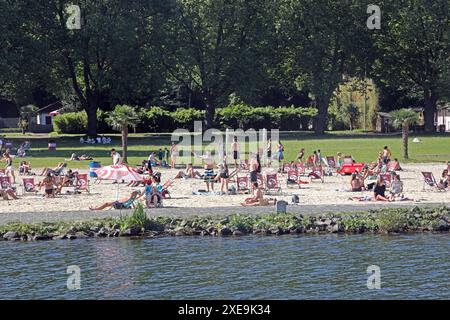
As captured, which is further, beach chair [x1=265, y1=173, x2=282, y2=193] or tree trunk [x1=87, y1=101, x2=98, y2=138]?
tree trunk [x1=87, y1=101, x2=98, y2=138]

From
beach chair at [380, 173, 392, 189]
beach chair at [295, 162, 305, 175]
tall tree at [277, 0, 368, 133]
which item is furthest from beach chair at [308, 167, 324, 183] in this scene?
tall tree at [277, 0, 368, 133]

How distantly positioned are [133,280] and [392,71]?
64360mm

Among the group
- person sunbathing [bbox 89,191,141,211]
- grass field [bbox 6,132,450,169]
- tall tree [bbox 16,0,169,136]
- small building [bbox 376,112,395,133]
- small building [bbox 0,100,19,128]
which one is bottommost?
person sunbathing [bbox 89,191,141,211]

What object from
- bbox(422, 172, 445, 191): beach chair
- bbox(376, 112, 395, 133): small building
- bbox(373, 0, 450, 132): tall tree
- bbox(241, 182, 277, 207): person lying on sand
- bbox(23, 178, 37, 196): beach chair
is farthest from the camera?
bbox(376, 112, 395, 133): small building

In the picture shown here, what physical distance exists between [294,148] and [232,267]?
37549 mm

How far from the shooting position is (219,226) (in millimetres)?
→ 29641

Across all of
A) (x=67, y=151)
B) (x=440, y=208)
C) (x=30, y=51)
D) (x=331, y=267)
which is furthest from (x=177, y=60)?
(x=331, y=267)

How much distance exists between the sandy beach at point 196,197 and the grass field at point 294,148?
10.4m

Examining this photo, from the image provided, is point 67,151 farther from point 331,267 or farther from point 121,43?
point 331,267

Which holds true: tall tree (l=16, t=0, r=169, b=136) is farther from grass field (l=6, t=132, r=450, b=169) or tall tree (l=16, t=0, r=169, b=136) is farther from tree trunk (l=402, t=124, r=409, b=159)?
tree trunk (l=402, t=124, r=409, b=159)

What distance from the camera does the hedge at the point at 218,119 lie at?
3377 inches

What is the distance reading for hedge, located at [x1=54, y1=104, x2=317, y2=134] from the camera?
85781 mm

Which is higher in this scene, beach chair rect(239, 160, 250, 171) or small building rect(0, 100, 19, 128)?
small building rect(0, 100, 19, 128)

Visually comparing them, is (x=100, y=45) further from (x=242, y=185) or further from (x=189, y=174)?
(x=242, y=185)
